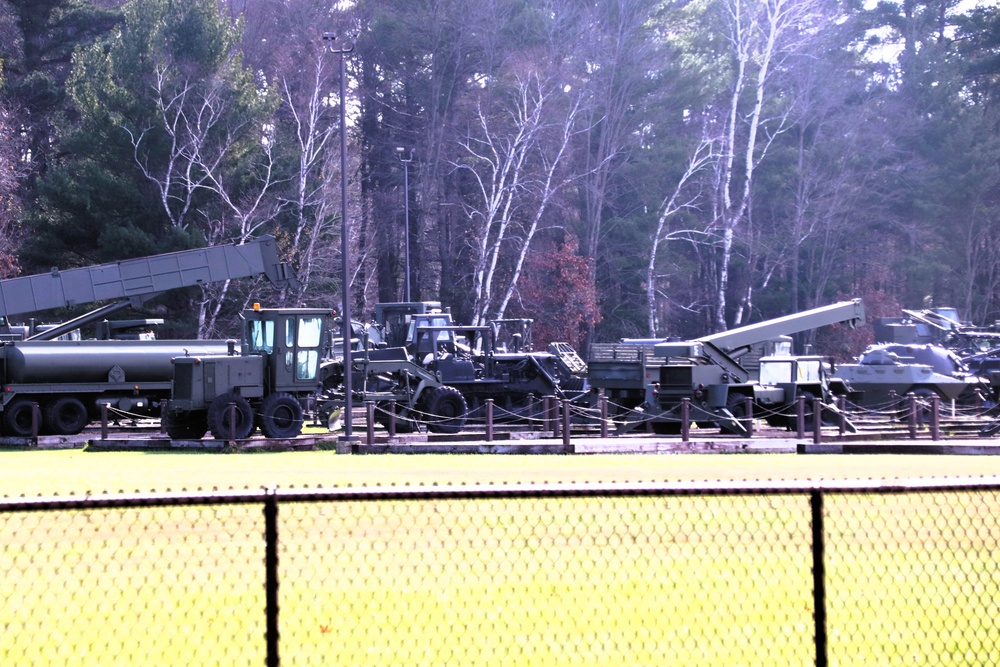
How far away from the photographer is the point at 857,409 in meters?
31.9

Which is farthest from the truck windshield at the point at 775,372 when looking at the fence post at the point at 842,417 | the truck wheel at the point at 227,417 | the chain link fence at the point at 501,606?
the chain link fence at the point at 501,606

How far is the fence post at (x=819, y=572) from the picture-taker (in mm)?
6070

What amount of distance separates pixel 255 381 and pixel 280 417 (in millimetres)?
968

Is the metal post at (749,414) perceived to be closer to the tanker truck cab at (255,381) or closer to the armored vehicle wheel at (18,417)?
the tanker truck cab at (255,381)

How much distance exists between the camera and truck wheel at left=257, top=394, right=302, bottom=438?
28.3m

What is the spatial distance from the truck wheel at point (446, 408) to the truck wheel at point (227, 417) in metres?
4.33

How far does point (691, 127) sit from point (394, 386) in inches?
1549

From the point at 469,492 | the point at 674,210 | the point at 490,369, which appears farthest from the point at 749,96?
the point at 469,492

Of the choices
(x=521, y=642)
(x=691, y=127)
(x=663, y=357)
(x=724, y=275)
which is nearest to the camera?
(x=521, y=642)

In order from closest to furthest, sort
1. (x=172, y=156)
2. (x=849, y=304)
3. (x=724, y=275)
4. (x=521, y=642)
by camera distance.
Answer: (x=521, y=642) < (x=849, y=304) < (x=172, y=156) < (x=724, y=275)

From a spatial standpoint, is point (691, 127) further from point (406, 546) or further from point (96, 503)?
point (96, 503)

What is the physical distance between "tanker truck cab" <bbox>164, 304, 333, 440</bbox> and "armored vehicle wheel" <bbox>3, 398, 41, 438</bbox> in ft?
11.7

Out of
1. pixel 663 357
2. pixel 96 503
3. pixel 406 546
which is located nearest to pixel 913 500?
pixel 406 546

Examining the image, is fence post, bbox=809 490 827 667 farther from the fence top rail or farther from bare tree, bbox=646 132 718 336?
bare tree, bbox=646 132 718 336
